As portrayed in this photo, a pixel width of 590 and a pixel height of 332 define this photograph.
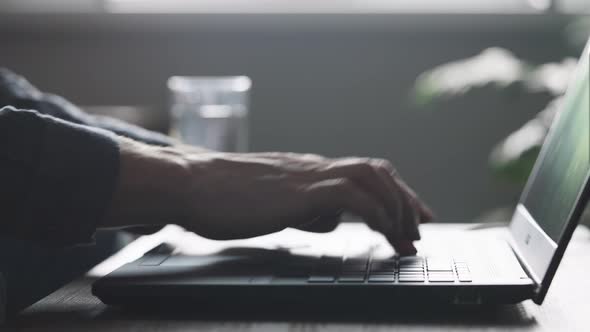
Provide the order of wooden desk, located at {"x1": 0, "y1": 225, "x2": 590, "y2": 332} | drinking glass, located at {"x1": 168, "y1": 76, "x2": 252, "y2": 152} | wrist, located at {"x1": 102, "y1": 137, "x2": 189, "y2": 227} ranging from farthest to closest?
drinking glass, located at {"x1": 168, "y1": 76, "x2": 252, "y2": 152} → wrist, located at {"x1": 102, "y1": 137, "x2": 189, "y2": 227} → wooden desk, located at {"x1": 0, "y1": 225, "x2": 590, "y2": 332}

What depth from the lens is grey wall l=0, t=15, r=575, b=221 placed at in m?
2.39

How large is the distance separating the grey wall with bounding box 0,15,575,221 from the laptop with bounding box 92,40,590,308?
1685 millimetres

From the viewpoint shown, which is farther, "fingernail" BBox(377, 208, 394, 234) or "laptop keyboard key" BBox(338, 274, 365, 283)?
"fingernail" BBox(377, 208, 394, 234)

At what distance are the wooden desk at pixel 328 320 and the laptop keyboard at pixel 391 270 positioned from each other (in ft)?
0.07

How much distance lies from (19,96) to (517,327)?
642mm

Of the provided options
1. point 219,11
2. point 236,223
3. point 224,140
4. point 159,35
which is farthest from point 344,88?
point 236,223

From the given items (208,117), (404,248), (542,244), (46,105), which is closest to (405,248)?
(404,248)

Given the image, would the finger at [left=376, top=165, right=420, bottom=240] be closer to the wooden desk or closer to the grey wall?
the wooden desk

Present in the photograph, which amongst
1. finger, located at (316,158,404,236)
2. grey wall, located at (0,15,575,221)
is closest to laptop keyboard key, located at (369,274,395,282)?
finger, located at (316,158,404,236)

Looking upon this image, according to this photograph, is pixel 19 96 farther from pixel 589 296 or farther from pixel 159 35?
pixel 159 35

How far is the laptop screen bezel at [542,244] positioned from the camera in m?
0.48

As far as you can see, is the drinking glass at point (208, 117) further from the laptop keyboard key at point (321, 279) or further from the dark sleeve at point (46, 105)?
the laptop keyboard key at point (321, 279)

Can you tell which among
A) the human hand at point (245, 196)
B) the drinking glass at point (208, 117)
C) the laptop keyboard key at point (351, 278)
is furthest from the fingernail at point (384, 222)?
the drinking glass at point (208, 117)

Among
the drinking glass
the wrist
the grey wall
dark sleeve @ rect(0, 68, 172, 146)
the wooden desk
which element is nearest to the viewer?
the wooden desk
